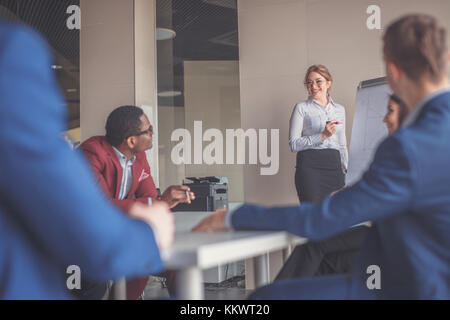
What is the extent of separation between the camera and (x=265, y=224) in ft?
3.50

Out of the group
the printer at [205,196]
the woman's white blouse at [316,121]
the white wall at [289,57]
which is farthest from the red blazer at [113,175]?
the white wall at [289,57]

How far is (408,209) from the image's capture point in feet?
2.96

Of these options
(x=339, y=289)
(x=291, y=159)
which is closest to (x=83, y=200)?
(x=339, y=289)

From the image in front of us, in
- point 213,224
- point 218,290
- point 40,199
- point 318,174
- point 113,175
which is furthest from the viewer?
point 218,290

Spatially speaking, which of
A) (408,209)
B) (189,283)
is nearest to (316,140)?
(408,209)

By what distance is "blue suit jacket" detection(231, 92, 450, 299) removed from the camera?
2.80 ft

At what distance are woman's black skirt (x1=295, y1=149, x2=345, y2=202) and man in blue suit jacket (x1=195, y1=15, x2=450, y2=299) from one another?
257cm

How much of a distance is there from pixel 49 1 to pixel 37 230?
5.13m

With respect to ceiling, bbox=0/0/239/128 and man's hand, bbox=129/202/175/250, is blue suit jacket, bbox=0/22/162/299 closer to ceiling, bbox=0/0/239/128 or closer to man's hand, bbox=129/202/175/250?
man's hand, bbox=129/202/175/250

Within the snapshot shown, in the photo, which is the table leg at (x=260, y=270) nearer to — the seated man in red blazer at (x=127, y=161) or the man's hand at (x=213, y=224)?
the man's hand at (x=213, y=224)

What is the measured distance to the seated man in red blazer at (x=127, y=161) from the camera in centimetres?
232

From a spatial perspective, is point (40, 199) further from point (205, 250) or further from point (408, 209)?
point (408, 209)

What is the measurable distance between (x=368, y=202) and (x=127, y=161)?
6.13 feet
